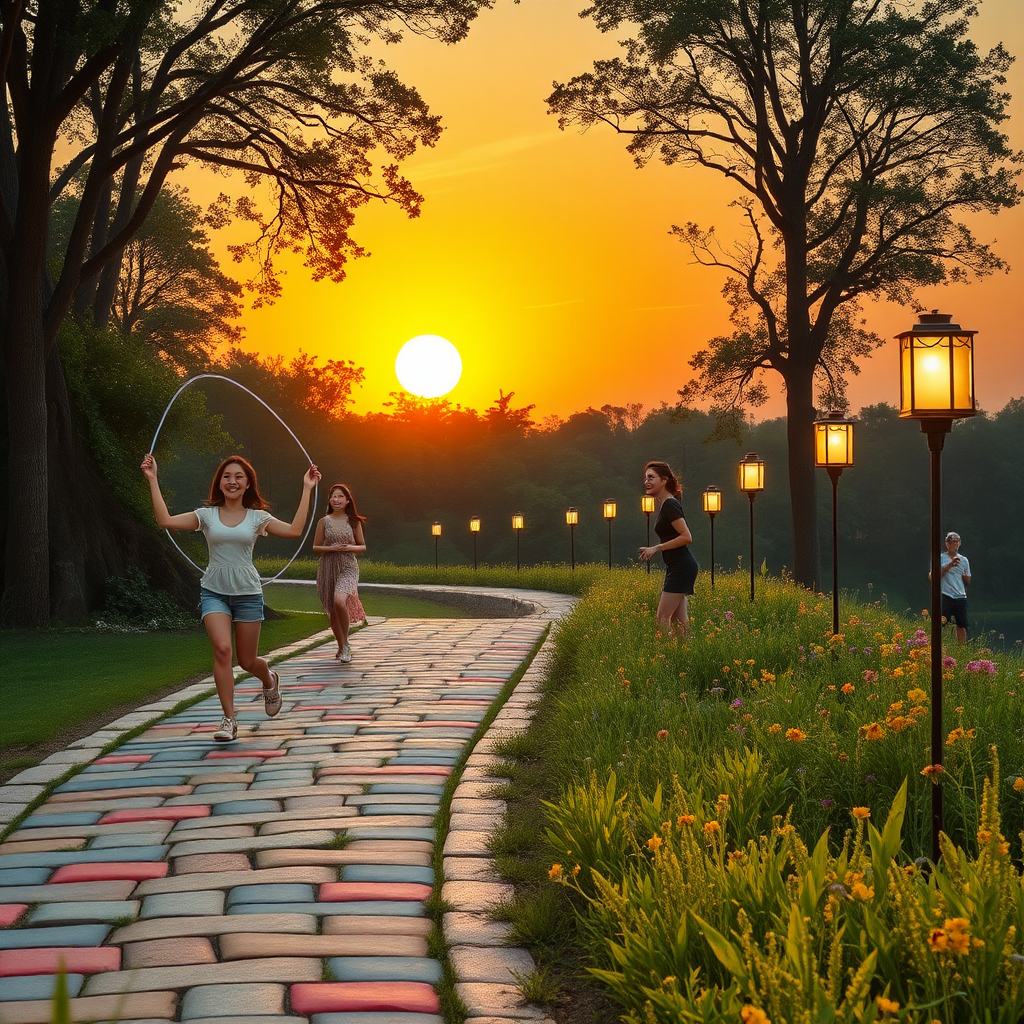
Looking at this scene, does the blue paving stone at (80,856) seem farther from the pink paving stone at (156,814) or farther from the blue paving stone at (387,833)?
the blue paving stone at (387,833)

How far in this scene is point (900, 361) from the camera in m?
4.49

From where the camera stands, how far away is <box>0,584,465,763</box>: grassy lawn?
26.3ft

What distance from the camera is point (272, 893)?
4.13 m

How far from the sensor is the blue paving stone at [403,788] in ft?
18.6

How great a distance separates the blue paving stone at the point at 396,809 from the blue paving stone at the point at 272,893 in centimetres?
104

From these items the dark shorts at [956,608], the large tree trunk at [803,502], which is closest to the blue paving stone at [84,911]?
the dark shorts at [956,608]

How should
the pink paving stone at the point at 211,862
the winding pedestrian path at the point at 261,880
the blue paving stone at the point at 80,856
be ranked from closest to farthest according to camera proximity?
the winding pedestrian path at the point at 261,880, the pink paving stone at the point at 211,862, the blue paving stone at the point at 80,856

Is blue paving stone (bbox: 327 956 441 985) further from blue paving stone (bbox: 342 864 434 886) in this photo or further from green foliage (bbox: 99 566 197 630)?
green foliage (bbox: 99 566 197 630)

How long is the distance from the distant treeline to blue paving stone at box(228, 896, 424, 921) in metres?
60.7

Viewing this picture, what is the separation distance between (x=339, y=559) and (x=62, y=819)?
5.87 m

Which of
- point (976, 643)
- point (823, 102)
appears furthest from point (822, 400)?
point (976, 643)

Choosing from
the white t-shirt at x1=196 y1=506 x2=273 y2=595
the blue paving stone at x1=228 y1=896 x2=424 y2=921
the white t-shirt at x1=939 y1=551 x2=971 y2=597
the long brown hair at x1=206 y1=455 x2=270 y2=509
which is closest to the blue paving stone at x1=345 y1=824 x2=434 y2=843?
the blue paving stone at x1=228 y1=896 x2=424 y2=921

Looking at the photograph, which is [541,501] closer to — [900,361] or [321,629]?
[321,629]

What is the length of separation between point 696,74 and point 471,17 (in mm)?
8707
